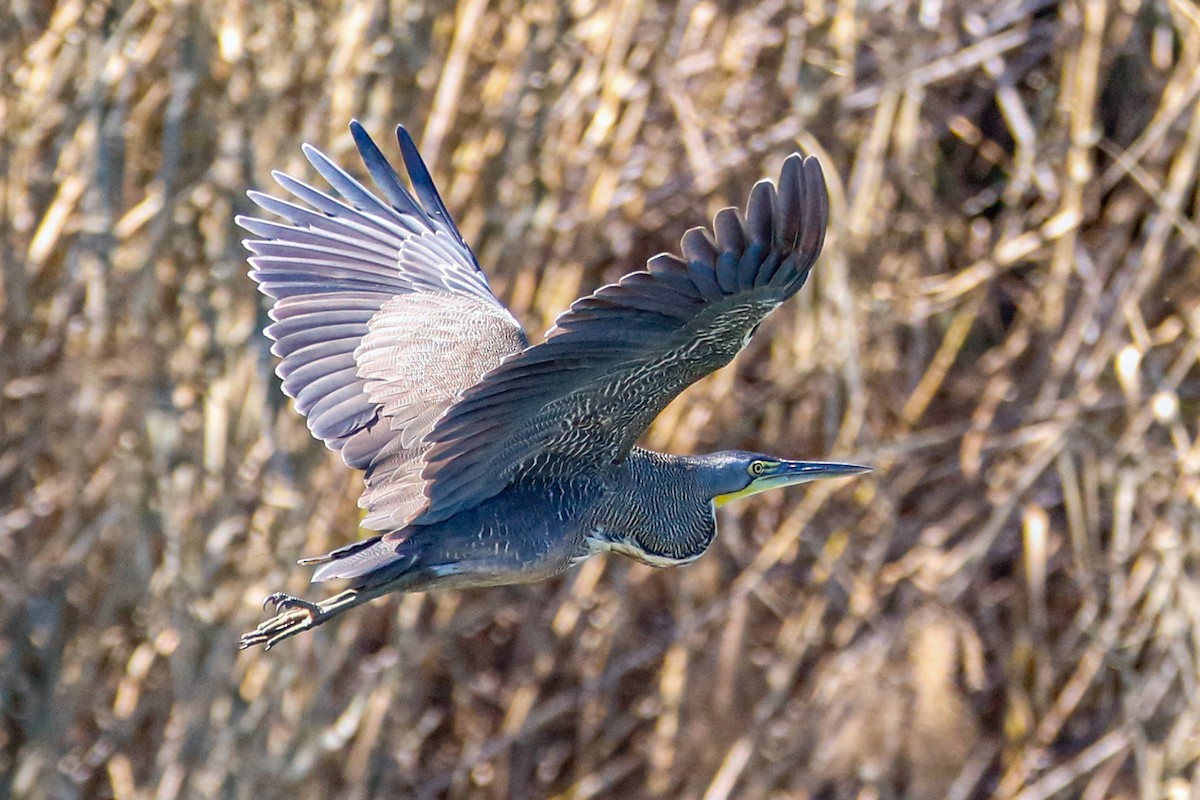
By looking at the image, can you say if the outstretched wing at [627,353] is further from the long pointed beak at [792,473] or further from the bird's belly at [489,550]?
the long pointed beak at [792,473]

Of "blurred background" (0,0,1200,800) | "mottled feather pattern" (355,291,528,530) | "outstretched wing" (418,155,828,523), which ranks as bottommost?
"blurred background" (0,0,1200,800)

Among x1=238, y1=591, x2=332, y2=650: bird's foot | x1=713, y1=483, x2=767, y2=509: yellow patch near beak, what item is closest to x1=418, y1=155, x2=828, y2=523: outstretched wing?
x1=238, y1=591, x2=332, y2=650: bird's foot

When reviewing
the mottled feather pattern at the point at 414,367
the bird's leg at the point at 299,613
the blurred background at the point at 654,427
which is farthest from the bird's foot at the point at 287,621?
the blurred background at the point at 654,427

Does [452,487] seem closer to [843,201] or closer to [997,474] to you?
[843,201]

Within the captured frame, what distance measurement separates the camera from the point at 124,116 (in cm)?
504

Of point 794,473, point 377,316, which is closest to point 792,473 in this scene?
point 794,473

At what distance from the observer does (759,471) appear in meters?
3.66

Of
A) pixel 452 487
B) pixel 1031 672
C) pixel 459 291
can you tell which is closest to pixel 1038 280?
pixel 1031 672

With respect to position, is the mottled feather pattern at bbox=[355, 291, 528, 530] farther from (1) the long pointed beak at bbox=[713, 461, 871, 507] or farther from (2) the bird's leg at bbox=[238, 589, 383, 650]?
(1) the long pointed beak at bbox=[713, 461, 871, 507]

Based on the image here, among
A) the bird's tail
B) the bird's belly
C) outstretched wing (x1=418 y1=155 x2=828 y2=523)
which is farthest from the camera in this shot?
the bird's belly

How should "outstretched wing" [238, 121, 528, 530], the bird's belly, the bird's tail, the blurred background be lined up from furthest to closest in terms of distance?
1. the blurred background
2. "outstretched wing" [238, 121, 528, 530]
3. the bird's belly
4. the bird's tail

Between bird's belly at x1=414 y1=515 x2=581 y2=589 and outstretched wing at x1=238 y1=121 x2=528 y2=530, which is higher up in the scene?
outstretched wing at x1=238 y1=121 x2=528 y2=530

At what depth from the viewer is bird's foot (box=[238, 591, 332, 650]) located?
312 cm

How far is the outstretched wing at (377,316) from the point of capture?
3471mm
